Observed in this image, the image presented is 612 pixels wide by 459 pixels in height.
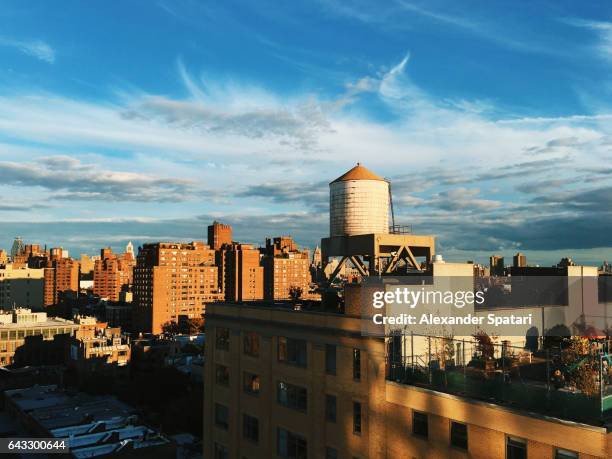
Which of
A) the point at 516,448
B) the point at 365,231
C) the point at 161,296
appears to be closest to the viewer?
the point at 516,448

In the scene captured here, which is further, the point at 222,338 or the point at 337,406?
the point at 222,338

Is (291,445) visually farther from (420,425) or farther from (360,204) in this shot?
(360,204)

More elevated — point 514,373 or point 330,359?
point 514,373

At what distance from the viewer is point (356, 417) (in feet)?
68.2

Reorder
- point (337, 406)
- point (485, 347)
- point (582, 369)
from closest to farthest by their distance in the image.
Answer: point (582, 369)
point (485, 347)
point (337, 406)

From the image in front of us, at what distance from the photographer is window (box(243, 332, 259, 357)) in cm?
2609

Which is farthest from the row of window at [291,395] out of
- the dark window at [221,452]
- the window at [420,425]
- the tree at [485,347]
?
the tree at [485,347]

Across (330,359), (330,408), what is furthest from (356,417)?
(330,359)

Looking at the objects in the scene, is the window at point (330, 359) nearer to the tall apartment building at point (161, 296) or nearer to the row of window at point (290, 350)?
the row of window at point (290, 350)

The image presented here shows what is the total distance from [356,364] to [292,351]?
13.3 feet

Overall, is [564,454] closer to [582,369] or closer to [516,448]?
[516,448]

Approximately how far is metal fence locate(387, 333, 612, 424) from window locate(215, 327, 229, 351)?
37.0 ft

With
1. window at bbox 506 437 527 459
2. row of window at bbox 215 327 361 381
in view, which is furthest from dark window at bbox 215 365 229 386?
window at bbox 506 437 527 459

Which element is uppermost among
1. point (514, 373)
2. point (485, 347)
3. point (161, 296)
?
point (485, 347)
